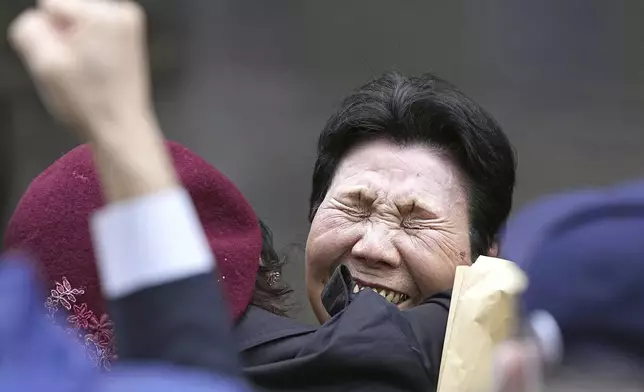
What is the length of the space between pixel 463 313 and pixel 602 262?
0.70 metres

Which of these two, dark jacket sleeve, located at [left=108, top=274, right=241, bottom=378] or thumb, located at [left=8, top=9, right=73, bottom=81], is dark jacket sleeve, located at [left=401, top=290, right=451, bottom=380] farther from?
thumb, located at [left=8, top=9, right=73, bottom=81]

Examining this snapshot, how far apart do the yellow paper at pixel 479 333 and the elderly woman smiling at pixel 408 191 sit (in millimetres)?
431

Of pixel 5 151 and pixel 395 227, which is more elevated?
pixel 395 227

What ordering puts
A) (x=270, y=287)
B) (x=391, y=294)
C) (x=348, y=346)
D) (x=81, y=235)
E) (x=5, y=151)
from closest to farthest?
(x=348, y=346), (x=81, y=235), (x=270, y=287), (x=391, y=294), (x=5, y=151)

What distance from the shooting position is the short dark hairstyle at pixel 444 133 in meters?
2.45

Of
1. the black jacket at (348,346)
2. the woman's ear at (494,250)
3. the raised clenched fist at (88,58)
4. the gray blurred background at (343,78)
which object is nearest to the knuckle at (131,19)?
the raised clenched fist at (88,58)

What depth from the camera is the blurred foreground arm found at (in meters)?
1.21

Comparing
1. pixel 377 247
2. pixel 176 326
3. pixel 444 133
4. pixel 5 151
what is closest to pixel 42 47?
pixel 176 326

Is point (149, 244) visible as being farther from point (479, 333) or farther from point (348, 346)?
point (479, 333)

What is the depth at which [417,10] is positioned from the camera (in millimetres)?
6496

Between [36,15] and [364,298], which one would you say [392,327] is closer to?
[364,298]

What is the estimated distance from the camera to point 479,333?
1873 millimetres

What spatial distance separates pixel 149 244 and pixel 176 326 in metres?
0.08

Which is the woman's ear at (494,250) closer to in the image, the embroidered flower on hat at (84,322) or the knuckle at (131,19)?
the embroidered flower on hat at (84,322)
